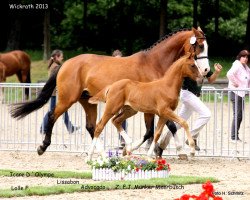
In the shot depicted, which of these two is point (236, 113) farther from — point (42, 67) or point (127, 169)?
point (42, 67)

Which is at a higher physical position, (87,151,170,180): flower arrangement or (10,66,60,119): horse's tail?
(10,66,60,119): horse's tail

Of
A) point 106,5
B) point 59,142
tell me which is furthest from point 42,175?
point 106,5

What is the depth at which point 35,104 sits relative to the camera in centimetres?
1756

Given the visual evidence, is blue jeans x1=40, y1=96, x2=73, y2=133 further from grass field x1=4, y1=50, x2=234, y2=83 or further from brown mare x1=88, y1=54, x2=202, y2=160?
grass field x1=4, y1=50, x2=234, y2=83

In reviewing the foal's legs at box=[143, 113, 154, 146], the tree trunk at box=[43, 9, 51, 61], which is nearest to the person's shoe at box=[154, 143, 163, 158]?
the foal's legs at box=[143, 113, 154, 146]

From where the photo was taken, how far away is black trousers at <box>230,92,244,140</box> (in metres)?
17.3

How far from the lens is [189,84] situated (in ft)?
55.3

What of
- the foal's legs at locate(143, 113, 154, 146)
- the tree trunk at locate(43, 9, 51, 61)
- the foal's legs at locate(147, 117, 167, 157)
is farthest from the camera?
the tree trunk at locate(43, 9, 51, 61)

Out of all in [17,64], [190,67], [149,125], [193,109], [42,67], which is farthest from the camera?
[42,67]

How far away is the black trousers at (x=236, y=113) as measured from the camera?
1733 cm

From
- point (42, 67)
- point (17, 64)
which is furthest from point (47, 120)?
point (42, 67)

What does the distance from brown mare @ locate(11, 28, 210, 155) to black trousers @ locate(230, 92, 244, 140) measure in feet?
5.18

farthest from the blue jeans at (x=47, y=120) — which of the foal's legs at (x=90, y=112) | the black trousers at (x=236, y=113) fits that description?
the black trousers at (x=236, y=113)

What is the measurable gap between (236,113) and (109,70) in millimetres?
2421
